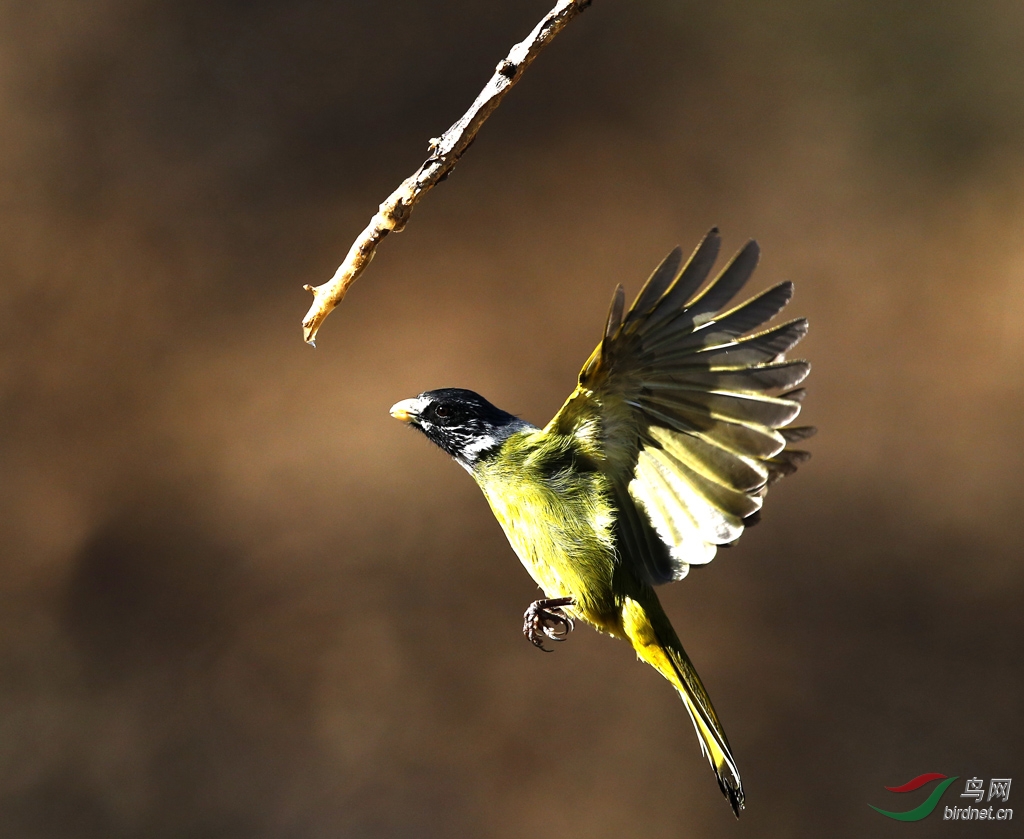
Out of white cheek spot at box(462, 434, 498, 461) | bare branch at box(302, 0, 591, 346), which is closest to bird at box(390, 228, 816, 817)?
white cheek spot at box(462, 434, 498, 461)

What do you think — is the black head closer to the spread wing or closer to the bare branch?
the spread wing

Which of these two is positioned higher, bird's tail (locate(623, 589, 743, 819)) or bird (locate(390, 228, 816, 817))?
bird (locate(390, 228, 816, 817))

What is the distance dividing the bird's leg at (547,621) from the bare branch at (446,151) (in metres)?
0.48

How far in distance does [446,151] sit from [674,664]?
621 millimetres

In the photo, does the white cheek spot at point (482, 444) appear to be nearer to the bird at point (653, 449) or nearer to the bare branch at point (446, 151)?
the bird at point (653, 449)

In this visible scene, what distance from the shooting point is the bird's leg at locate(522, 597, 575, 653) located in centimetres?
107

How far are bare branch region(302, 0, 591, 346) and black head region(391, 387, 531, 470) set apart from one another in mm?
305

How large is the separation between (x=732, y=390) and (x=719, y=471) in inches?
3.0

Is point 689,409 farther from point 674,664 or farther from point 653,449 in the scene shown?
point 674,664

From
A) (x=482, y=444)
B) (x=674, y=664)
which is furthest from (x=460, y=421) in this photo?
(x=674, y=664)

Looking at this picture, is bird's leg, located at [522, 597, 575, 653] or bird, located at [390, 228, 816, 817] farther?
bird's leg, located at [522, 597, 575, 653]

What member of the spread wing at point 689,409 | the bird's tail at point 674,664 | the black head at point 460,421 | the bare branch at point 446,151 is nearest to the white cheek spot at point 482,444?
the black head at point 460,421

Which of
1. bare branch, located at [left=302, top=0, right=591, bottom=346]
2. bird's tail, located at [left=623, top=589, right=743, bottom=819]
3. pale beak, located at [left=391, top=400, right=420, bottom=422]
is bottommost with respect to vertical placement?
bird's tail, located at [left=623, top=589, right=743, bottom=819]

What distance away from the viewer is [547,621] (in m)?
1.14
